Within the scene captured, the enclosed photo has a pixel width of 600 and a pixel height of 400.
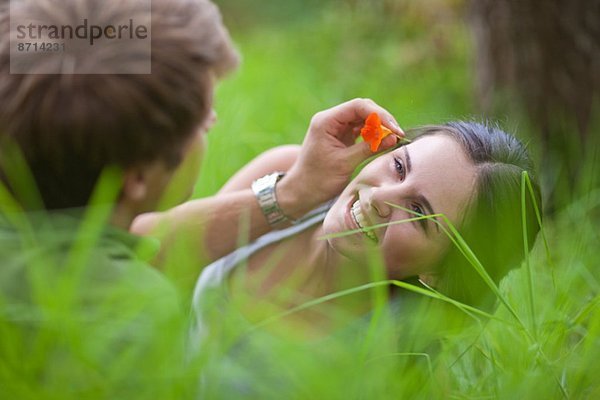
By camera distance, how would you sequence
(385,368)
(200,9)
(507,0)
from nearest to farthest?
1. (385,368)
2. (200,9)
3. (507,0)

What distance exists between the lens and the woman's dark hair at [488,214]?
1724mm

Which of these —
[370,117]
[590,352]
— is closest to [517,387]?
[590,352]

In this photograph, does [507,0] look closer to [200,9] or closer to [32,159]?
[200,9]

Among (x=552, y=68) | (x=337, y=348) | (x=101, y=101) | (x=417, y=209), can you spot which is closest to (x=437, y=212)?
(x=417, y=209)

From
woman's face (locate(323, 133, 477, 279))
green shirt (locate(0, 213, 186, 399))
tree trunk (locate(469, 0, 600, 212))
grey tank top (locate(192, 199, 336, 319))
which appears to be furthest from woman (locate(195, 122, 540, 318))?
tree trunk (locate(469, 0, 600, 212))

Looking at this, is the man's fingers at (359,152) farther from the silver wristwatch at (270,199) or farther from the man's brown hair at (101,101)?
the man's brown hair at (101,101)

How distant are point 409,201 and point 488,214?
20cm

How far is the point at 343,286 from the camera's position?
1916 millimetres

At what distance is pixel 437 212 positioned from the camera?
1673mm

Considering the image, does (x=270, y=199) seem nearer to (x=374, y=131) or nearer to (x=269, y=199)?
(x=269, y=199)

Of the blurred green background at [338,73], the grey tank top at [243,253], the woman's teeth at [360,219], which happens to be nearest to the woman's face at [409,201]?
the woman's teeth at [360,219]

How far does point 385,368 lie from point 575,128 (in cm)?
215

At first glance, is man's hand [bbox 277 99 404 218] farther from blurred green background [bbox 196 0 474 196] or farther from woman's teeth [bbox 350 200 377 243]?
blurred green background [bbox 196 0 474 196]

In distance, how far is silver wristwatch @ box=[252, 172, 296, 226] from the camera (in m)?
2.04
